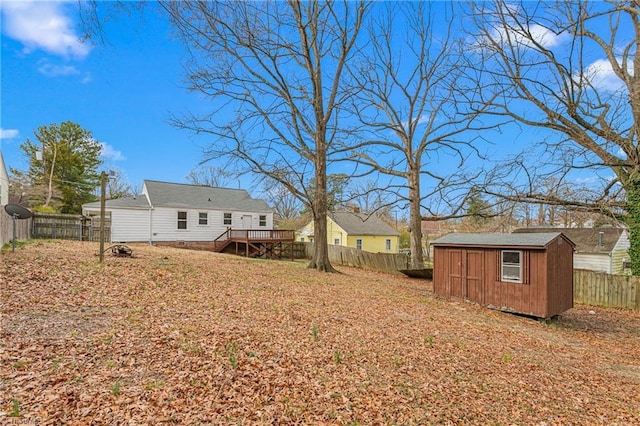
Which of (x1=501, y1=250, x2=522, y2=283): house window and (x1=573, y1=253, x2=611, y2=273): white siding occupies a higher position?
(x1=501, y1=250, x2=522, y2=283): house window

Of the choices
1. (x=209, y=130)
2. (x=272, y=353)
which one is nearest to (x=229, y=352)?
(x=272, y=353)

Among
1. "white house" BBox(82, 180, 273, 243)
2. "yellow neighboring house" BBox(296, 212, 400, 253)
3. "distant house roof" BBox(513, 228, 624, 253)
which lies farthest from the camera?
"yellow neighboring house" BBox(296, 212, 400, 253)

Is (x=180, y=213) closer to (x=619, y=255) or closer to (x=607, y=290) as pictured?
(x=607, y=290)

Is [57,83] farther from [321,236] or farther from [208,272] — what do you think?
[321,236]

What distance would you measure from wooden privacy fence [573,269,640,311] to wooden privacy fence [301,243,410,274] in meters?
8.02

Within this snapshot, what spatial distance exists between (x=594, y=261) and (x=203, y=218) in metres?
27.2

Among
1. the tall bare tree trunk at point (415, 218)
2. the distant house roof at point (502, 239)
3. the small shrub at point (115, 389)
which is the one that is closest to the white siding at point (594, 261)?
the tall bare tree trunk at point (415, 218)

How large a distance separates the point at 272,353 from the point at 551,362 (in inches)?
196

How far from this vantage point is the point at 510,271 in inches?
404

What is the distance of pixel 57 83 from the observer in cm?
1028

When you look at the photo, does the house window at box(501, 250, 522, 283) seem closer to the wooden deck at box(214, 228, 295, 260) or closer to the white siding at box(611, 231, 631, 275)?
the wooden deck at box(214, 228, 295, 260)

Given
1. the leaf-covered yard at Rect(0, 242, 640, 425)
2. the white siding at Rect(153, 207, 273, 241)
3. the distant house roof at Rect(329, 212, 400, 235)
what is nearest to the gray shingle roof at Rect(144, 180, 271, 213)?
the white siding at Rect(153, 207, 273, 241)

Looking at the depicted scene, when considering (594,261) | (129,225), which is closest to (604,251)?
(594,261)

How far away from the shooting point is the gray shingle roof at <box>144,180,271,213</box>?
22312 millimetres
